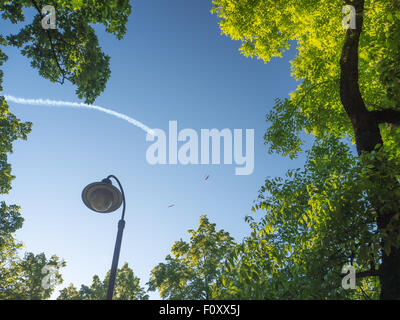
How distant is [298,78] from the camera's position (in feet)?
35.8

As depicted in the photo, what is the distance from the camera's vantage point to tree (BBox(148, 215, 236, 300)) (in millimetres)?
22520

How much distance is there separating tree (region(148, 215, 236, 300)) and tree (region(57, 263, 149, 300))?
8313 millimetres

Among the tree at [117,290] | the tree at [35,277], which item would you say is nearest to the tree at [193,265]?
the tree at [117,290]

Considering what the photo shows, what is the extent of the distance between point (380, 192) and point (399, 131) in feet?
5.64

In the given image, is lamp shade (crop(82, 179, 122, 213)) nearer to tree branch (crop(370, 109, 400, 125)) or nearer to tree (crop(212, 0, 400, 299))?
tree (crop(212, 0, 400, 299))

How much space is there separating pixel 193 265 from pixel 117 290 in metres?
13.7

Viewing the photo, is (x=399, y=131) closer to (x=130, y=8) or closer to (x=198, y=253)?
(x=130, y=8)

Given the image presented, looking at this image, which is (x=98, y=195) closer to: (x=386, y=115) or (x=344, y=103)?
(x=344, y=103)

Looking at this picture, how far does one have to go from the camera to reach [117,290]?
31.3 metres

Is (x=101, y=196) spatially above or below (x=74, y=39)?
below

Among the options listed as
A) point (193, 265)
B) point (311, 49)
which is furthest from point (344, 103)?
point (193, 265)

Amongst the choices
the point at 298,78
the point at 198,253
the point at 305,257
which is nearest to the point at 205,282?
the point at 198,253

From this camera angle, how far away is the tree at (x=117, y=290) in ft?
101

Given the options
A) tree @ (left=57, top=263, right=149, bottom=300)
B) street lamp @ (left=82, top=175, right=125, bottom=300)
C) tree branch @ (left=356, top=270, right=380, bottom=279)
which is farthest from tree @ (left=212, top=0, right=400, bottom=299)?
tree @ (left=57, top=263, right=149, bottom=300)
